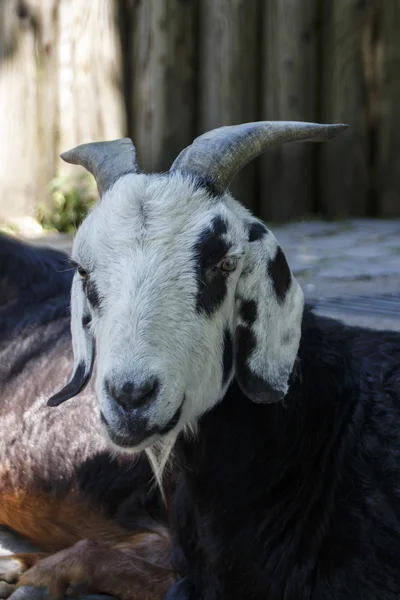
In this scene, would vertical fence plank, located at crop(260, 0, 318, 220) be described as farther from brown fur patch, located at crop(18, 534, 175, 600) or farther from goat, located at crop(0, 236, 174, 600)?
brown fur patch, located at crop(18, 534, 175, 600)

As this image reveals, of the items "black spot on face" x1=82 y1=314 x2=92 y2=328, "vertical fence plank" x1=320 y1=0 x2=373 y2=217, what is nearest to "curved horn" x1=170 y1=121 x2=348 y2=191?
"black spot on face" x1=82 y1=314 x2=92 y2=328

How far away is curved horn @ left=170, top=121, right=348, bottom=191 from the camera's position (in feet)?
9.45

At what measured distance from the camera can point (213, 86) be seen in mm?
9086

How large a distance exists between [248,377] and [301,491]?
0.41 meters

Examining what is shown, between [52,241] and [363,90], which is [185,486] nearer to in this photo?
[52,241]

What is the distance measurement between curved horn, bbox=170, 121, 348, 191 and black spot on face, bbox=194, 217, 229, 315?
0.19m

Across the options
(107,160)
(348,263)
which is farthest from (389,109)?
(107,160)

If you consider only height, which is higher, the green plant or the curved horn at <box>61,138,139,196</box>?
the curved horn at <box>61,138,139,196</box>

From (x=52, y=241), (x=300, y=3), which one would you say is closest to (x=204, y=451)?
(x=52, y=241)

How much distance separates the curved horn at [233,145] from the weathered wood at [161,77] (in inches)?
232

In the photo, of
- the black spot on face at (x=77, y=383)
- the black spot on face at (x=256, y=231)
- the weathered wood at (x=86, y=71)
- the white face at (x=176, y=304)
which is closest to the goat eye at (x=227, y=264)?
the white face at (x=176, y=304)

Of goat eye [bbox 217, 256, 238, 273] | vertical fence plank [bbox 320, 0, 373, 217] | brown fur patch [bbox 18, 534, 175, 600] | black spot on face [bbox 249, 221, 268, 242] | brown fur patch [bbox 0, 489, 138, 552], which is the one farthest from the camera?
vertical fence plank [bbox 320, 0, 373, 217]

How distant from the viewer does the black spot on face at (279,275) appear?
2.86 m

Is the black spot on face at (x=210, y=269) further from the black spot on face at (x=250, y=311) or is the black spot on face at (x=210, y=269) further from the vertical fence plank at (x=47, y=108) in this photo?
the vertical fence plank at (x=47, y=108)
